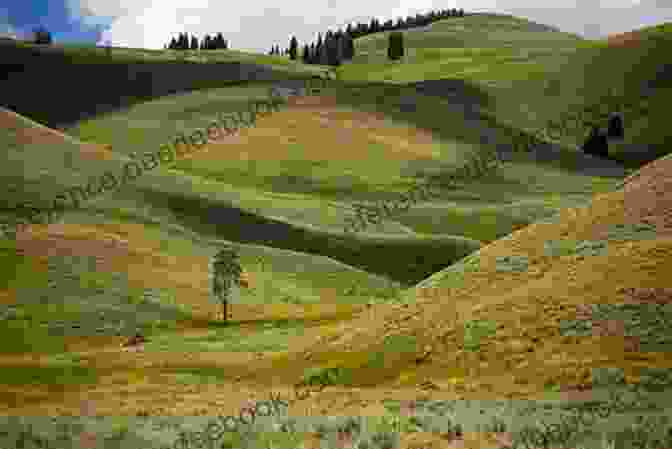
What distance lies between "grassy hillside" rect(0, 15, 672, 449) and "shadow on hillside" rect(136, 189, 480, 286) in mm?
393

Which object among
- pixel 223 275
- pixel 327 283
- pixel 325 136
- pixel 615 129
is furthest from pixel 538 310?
pixel 615 129

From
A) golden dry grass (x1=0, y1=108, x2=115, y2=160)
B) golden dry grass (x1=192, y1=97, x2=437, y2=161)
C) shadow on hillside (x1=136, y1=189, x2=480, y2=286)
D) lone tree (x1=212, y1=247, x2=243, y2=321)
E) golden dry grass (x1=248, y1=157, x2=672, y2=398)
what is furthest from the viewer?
golden dry grass (x1=192, y1=97, x2=437, y2=161)

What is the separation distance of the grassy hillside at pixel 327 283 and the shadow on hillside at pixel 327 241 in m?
0.39

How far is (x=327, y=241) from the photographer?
113 m

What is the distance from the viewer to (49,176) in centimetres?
10962

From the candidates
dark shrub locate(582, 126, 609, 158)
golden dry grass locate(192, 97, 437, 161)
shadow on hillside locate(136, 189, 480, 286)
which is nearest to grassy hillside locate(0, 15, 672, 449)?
shadow on hillside locate(136, 189, 480, 286)

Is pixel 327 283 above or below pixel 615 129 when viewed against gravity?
below

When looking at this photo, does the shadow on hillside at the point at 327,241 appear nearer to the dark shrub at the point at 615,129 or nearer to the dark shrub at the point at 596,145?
the dark shrub at the point at 596,145

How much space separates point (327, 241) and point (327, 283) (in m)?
17.7

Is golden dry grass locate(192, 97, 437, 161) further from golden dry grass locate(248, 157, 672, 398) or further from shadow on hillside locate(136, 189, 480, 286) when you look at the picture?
golden dry grass locate(248, 157, 672, 398)

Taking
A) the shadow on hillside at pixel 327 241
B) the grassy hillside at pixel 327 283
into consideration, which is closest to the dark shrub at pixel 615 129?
the grassy hillside at pixel 327 283

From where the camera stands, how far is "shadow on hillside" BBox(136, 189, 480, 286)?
10844 cm

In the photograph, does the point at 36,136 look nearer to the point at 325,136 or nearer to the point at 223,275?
the point at 325,136

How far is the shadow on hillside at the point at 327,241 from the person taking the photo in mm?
108438
